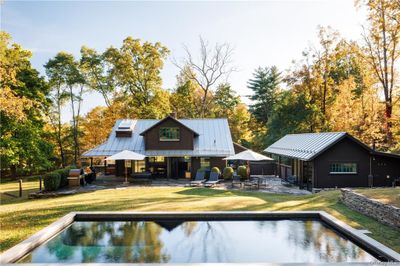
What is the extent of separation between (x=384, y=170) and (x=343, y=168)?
8.75ft

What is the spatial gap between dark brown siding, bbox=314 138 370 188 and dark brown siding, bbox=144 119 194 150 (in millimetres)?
10523

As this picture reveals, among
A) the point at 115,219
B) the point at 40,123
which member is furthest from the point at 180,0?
the point at 40,123

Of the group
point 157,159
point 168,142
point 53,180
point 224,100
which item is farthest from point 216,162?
point 224,100

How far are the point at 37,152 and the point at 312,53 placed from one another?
1180 inches

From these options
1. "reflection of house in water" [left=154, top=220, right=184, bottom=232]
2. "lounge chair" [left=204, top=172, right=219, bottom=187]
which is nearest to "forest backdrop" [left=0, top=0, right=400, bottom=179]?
"lounge chair" [left=204, top=172, right=219, bottom=187]

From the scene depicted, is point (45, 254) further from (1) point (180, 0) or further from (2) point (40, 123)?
(2) point (40, 123)

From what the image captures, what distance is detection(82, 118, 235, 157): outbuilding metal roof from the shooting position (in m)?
26.0

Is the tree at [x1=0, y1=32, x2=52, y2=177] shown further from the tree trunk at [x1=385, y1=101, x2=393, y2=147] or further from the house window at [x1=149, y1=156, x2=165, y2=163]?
the tree trunk at [x1=385, y1=101, x2=393, y2=147]

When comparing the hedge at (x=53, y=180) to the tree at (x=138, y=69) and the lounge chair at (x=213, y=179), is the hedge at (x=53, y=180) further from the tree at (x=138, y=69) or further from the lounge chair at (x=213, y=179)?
the tree at (x=138, y=69)

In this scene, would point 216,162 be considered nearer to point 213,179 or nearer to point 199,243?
point 213,179

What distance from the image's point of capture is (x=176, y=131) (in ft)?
89.4

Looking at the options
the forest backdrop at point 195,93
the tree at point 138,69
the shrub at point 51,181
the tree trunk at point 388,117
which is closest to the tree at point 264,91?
the forest backdrop at point 195,93

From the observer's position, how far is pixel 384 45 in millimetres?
26500

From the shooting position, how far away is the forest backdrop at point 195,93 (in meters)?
28.2
